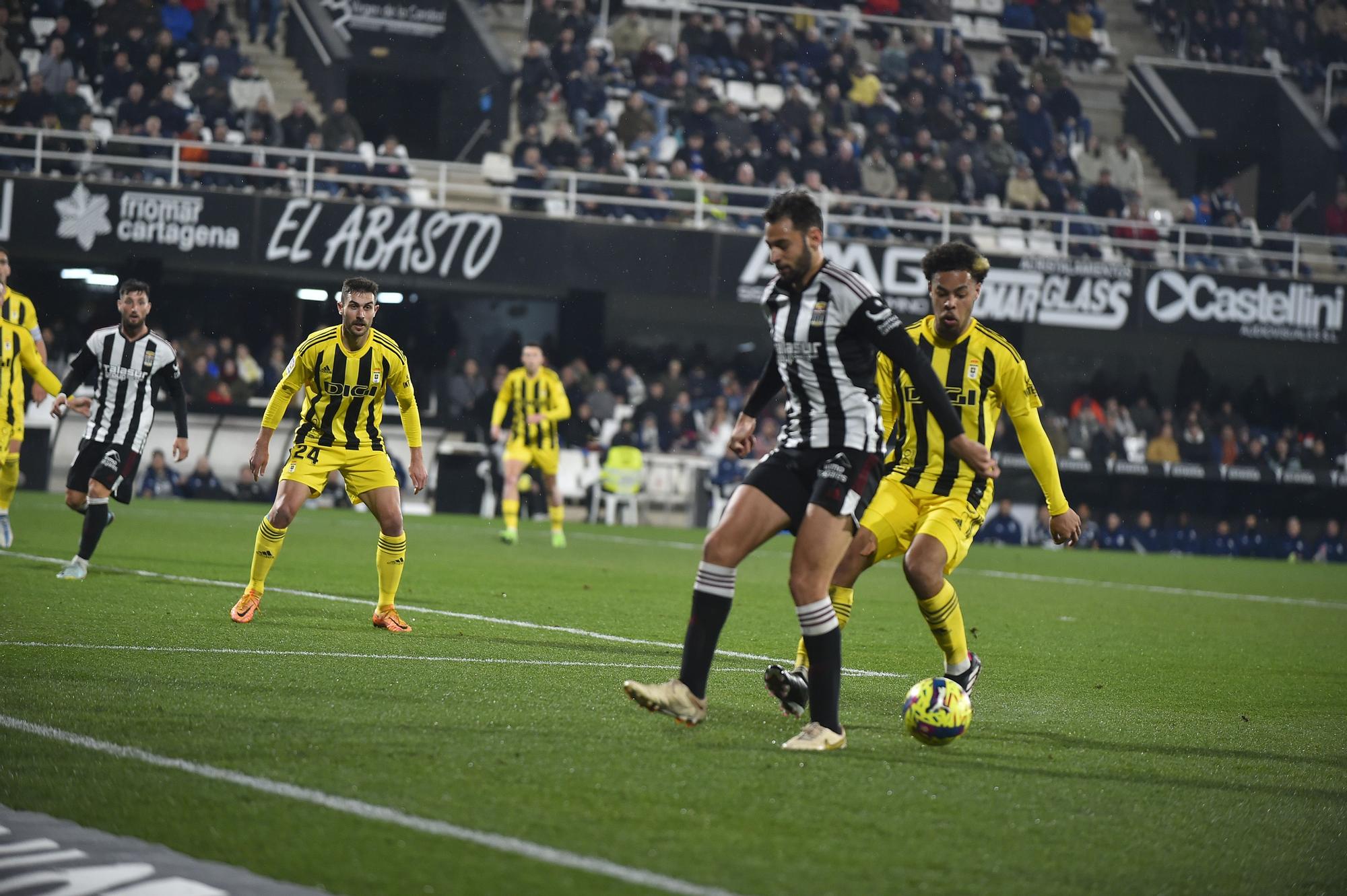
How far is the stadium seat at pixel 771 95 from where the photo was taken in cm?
2827

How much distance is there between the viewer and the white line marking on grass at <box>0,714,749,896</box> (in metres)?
3.69

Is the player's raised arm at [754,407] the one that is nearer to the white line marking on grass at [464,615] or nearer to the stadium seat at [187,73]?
the white line marking on grass at [464,615]

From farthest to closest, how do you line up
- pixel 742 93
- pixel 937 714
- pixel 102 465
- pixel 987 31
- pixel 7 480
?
pixel 987 31
pixel 742 93
pixel 7 480
pixel 102 465
pixel 937 714

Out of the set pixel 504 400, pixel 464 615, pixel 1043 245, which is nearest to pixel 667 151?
pixel 1043 245

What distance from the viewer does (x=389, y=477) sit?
9172mm

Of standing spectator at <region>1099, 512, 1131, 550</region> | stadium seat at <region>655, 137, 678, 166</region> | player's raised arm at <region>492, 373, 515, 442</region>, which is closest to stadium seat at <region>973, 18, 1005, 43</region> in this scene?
stadium seat at <region>655, 137, 678, 166</region>

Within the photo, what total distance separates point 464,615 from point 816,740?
4.81 meters

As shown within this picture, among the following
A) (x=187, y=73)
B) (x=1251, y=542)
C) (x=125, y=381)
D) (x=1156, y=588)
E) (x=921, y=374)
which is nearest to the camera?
(x=921, y=374)

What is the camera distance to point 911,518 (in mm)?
6891

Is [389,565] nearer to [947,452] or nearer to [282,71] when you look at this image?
[947,452]

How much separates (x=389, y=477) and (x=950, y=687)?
14.1ft

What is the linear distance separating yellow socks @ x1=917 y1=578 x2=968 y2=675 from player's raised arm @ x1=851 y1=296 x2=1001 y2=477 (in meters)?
1.18

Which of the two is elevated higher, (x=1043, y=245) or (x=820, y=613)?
(x=1043, y=245)

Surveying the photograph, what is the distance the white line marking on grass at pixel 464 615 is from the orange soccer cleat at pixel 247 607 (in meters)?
1.36
